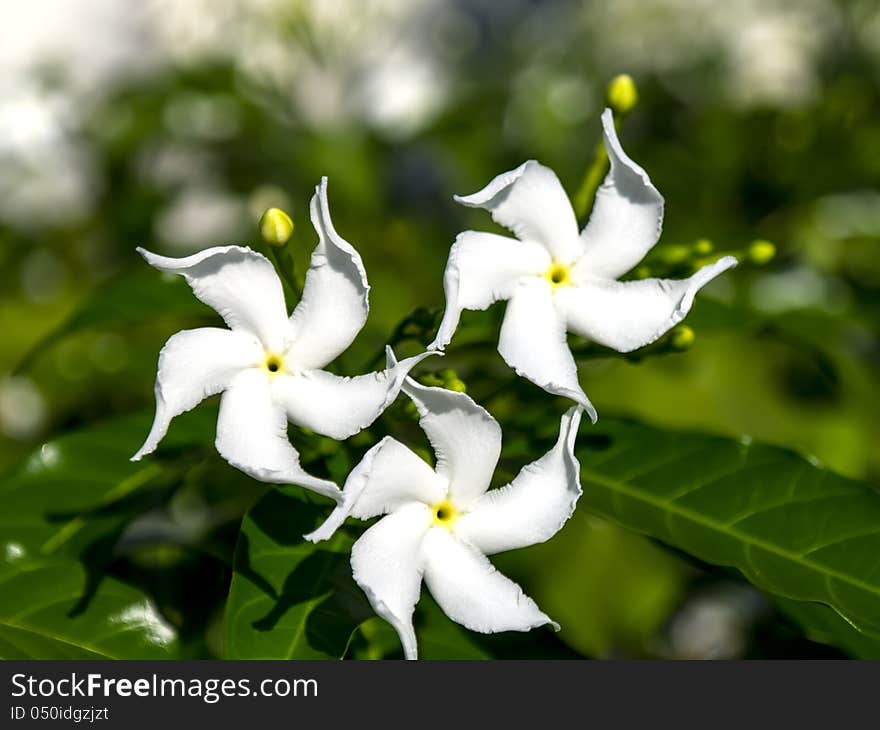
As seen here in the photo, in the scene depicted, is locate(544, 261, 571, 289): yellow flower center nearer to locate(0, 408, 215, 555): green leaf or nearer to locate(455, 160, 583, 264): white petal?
locate(455, 160, 583, 264): white petal

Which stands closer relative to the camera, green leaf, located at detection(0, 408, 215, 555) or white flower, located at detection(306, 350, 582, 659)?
white flower, located at detection(306, 350, 582, 659)

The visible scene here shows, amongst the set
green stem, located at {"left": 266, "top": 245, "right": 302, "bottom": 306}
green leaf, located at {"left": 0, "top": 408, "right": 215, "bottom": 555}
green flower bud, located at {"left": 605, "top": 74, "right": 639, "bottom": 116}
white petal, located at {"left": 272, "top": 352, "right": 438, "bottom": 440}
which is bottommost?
green leaf, located at {"left": 0, "top": 408, "right": 215, "bottom": 555}

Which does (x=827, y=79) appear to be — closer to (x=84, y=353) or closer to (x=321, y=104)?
(x=321, y=104)

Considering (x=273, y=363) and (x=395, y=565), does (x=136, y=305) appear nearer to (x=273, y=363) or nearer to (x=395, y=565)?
(x=273, y=363)

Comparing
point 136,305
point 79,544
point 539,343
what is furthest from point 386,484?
point 136,305

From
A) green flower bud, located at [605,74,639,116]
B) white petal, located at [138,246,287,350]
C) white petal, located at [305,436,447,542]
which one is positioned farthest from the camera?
green flower bud, located at [605,74,639,116]

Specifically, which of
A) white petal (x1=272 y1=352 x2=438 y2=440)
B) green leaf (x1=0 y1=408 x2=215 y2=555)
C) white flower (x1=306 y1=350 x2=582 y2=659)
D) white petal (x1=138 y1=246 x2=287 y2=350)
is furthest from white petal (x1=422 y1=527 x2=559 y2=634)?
green leaf (x1=0 y1=408 x2=215 y2=555)

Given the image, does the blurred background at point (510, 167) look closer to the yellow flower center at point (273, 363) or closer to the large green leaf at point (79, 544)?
the large green leaf at point (79, 544)

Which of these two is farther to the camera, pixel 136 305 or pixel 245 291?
pixel 136 305
